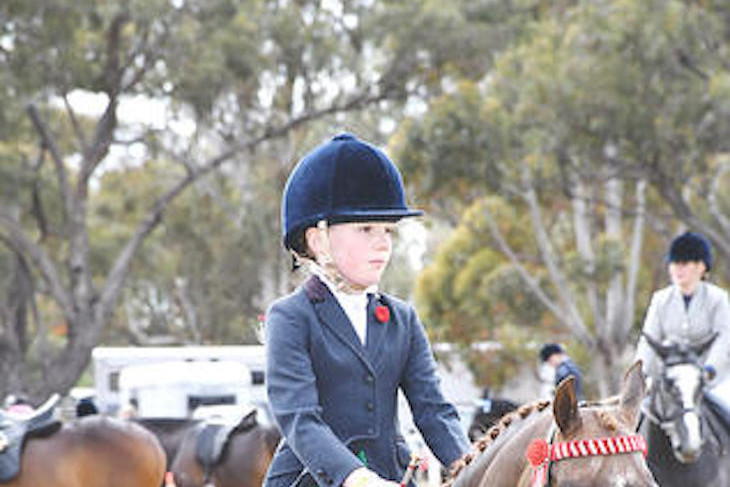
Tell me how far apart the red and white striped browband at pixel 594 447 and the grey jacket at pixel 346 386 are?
0.63m

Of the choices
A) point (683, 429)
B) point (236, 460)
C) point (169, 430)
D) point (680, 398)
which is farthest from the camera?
point (169, 430)

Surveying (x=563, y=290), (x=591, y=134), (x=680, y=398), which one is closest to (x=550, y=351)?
(x=591, y=134)

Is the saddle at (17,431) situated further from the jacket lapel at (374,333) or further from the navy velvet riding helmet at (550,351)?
the navy velvet riding helmet at (550,351)

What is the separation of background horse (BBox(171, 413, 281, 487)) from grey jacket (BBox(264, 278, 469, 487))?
25.1 feet

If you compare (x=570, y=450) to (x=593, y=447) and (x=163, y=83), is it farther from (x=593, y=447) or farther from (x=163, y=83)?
(x=163, y=83)

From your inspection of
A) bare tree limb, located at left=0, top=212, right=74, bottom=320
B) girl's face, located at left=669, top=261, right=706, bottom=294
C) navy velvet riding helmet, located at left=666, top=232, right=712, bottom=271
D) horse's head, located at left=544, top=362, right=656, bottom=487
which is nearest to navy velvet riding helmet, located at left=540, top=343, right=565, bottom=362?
navy velvet riding helmet, located at left=666, top=232, right=712, bottom=271

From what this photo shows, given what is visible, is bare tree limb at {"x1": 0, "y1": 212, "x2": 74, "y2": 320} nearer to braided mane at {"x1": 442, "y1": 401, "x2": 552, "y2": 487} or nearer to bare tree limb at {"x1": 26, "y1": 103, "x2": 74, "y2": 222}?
bare tree limb at {"x1": 26, "y1": 103, "x2": 74, "y2": 222}

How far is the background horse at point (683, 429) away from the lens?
7.60 m

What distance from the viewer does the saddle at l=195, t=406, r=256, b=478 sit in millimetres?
11203

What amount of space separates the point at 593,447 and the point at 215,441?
884 cm

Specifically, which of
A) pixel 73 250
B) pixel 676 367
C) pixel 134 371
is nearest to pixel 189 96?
pixel 73 250

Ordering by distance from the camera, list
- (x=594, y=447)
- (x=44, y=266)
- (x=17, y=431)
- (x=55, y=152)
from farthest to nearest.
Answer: (x=55, y=152) → (x=44, y=266) → (x=17, y=431) → (x=594, y=447)

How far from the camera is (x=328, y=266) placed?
3320 mm

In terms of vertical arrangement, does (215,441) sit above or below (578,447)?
below
